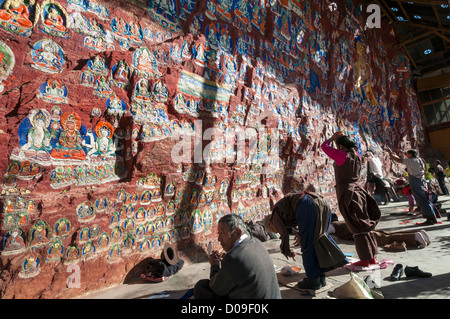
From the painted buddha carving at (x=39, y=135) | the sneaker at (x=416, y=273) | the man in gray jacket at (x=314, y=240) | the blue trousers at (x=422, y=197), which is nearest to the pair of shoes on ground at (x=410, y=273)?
the sneaker at (x=416, y=273)

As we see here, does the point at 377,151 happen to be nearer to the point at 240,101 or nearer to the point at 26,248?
the point at 240,101

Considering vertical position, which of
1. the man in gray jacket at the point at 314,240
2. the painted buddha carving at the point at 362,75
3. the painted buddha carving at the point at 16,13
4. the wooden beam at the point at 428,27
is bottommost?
the man in gray jacket at the point at 314,240

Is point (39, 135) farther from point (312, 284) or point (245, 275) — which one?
point (312, 284)

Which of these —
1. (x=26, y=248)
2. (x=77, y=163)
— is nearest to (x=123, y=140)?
(x=77, y=163)

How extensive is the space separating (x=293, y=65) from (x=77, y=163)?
207 inches

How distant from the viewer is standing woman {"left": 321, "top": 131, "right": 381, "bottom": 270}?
268 cm

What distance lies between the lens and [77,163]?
255 cm

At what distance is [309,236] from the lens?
2.28m

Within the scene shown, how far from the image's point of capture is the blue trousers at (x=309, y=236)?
7.43 feet

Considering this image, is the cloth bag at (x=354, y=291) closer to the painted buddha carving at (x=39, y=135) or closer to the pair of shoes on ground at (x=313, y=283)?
the pair of shoes on ground at (x=313, y=283)

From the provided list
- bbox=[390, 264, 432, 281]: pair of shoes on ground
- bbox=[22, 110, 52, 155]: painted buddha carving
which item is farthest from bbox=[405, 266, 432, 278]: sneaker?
bbox=[22, 110, 52, 155]: painted buddha carving

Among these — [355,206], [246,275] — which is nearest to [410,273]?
[355,206]

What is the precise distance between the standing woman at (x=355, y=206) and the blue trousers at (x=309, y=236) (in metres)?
0.65

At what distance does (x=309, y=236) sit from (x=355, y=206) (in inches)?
28.6
